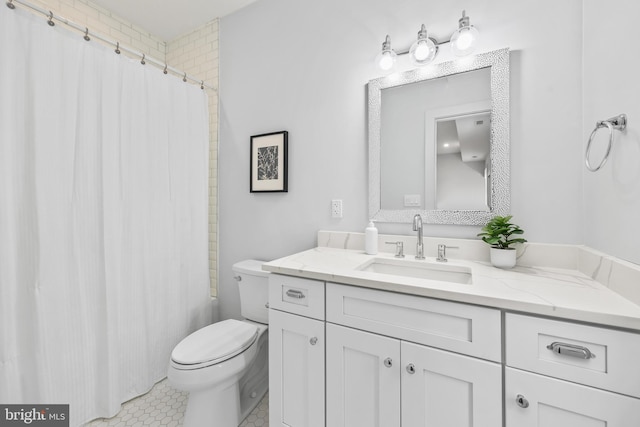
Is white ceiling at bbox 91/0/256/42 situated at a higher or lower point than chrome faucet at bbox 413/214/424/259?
higher

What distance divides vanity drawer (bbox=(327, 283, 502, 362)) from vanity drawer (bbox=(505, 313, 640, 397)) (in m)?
0.05

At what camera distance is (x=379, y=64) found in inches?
59.9

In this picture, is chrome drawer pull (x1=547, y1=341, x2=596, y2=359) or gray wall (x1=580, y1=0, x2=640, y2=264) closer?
chrome drawer pull (x1=547, y1=341, x2=596, y2=359)

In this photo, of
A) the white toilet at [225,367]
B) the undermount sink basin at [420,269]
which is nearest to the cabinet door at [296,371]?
the white toilet at [225,367]

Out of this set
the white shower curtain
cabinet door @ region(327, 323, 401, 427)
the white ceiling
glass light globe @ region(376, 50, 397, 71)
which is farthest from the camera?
the white ceiling

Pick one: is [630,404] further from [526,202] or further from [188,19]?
[188,19]

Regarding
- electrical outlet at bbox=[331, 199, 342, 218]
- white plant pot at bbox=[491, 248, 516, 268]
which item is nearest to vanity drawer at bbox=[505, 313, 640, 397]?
white plant pot at bbox=[491, 248, 516, 268]

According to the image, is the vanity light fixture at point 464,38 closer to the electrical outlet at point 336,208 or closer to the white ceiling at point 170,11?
the electrical outlet at point 336,208

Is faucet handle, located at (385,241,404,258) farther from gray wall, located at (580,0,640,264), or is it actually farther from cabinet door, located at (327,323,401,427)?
gray wall, located at (580,0,640,264)

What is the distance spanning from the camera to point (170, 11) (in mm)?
2170

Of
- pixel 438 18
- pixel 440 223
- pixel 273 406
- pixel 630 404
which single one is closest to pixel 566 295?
pixel 630 404

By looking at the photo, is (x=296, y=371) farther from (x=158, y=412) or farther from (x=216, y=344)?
(x=158, y=412)

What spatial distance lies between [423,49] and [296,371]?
66.0 inches

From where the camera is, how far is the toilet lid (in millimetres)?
1336
